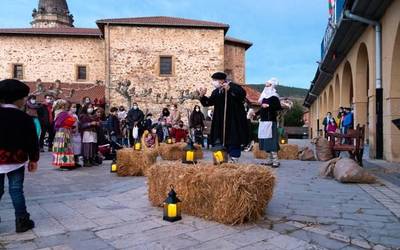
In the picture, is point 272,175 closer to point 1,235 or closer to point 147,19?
point 1,235

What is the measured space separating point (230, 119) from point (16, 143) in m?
3.39

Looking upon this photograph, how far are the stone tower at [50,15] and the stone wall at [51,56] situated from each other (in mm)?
11733

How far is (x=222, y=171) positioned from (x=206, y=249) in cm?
104

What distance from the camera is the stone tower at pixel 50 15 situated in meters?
45.5

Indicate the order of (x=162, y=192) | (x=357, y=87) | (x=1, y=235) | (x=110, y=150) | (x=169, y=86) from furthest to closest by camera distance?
(x=169, y=86), (x=357, y=87), (x=110, y=150), (x=162, y=192), (x=1, y=235)

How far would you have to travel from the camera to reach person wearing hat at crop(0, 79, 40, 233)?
4062 millimetres

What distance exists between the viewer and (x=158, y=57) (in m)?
31.9

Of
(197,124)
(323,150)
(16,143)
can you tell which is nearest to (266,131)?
(323,150)

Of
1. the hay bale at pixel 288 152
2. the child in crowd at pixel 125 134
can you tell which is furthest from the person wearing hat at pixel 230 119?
the child in crowd at pixel 125 134

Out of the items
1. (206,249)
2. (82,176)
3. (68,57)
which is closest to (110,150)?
(82,176)

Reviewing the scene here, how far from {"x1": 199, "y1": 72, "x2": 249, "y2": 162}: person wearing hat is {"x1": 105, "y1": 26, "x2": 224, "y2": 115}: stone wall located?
82.2 feet

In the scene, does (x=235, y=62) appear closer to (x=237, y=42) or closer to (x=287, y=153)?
(x=237, y=42)

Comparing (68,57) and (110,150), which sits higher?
(68,57)

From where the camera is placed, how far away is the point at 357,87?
14242 millimetres
